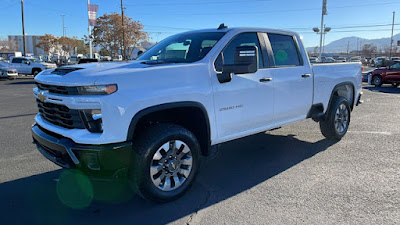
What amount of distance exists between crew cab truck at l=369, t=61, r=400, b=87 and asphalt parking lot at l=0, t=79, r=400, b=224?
48.4 feet

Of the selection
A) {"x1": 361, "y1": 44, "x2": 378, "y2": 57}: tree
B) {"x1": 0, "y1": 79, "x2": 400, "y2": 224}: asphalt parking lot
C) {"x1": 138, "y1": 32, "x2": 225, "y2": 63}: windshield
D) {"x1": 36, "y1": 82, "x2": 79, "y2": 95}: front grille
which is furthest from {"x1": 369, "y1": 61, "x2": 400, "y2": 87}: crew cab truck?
{"x1": 361, "y1": 44, "x2": 378, "y2": 57}: tree

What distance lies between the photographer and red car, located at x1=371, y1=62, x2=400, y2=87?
18.4 m

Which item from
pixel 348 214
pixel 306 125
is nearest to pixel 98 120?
pixel 348 214

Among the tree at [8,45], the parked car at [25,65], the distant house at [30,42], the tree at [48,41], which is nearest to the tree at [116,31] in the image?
the parked car at [25,65]

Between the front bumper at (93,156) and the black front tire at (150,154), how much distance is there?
12 cm

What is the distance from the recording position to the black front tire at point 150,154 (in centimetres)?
322

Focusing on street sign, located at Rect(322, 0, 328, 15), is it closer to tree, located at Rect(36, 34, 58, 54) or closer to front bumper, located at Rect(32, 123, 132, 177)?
front bumper, located at Rect(32, 123, 132, 177)

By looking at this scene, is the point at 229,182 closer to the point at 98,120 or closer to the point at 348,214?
the point at 348,214

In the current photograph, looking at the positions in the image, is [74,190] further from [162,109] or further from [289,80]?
[289,80]

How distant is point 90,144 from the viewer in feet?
9.75

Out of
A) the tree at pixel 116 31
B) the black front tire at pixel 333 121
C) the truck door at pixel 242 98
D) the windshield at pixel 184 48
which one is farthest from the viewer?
the tree at pixel 116 31

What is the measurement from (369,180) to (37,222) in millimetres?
4069

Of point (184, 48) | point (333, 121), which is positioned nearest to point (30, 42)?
point (184, 48)

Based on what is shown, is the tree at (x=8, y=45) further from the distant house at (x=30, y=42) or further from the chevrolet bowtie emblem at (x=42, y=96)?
the chevrolet bowtie emblem at (x=42, y=96)
